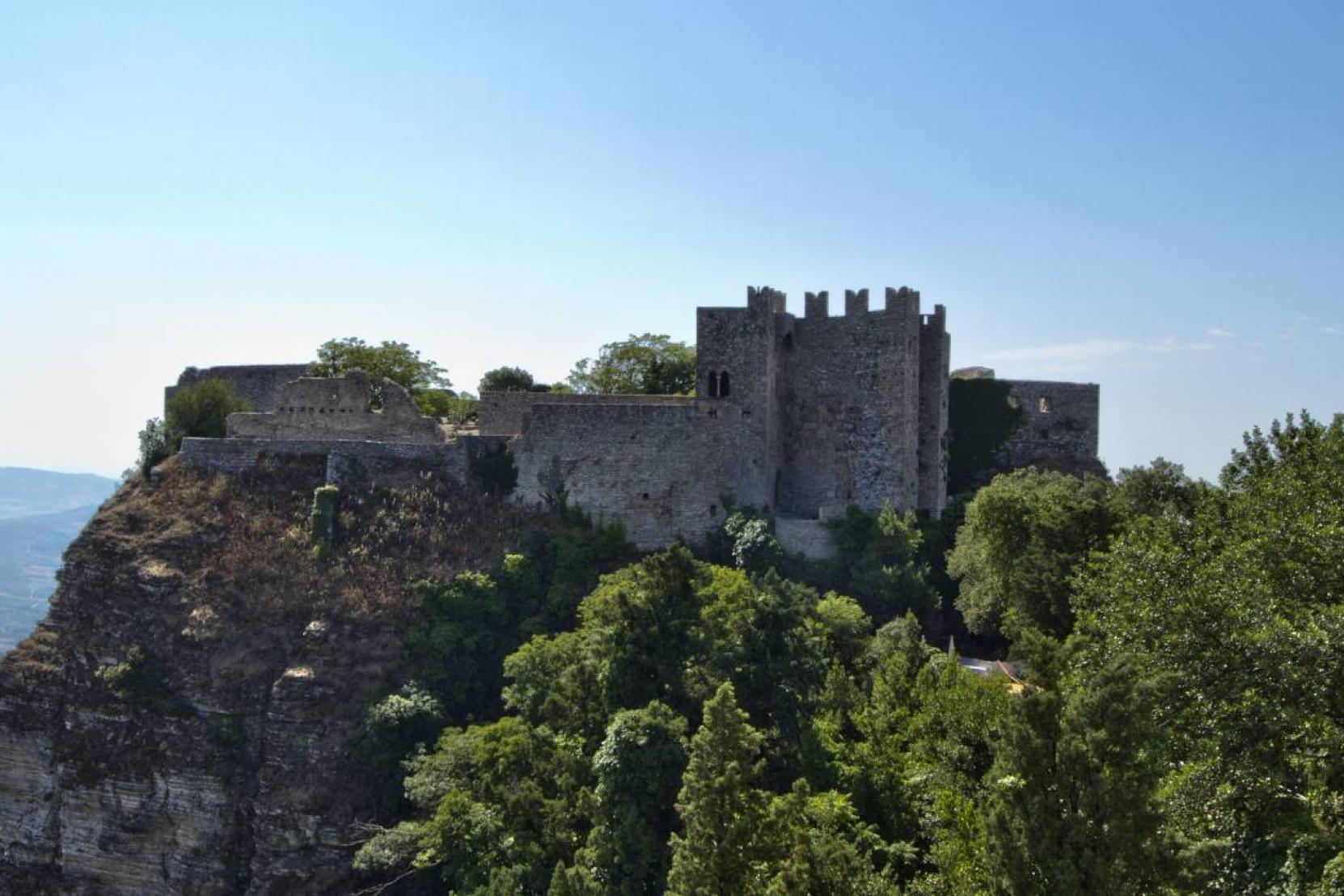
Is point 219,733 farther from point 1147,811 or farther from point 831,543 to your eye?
point 1147,811

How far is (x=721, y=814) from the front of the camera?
1891cm

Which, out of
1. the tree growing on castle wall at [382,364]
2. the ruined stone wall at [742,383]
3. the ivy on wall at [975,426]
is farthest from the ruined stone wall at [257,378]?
the ivy on wall at [975,426]

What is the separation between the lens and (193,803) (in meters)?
30.0

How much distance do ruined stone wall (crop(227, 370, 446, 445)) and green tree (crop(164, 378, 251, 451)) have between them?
258cm

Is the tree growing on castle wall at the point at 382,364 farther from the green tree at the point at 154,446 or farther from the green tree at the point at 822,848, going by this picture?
the green tree at the point at 822,848

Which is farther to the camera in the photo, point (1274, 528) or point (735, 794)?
point (735, 794)

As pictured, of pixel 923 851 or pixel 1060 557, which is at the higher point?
pixel 1060 557

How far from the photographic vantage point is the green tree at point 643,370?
1807 inches

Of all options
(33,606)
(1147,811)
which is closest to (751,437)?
(1147,811)

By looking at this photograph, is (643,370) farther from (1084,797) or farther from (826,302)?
(1084,797)

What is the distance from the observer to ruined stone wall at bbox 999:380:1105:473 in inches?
1563

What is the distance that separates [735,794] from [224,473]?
22.0 m

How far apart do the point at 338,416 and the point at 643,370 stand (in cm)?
1433

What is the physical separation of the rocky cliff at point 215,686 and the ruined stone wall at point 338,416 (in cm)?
175
